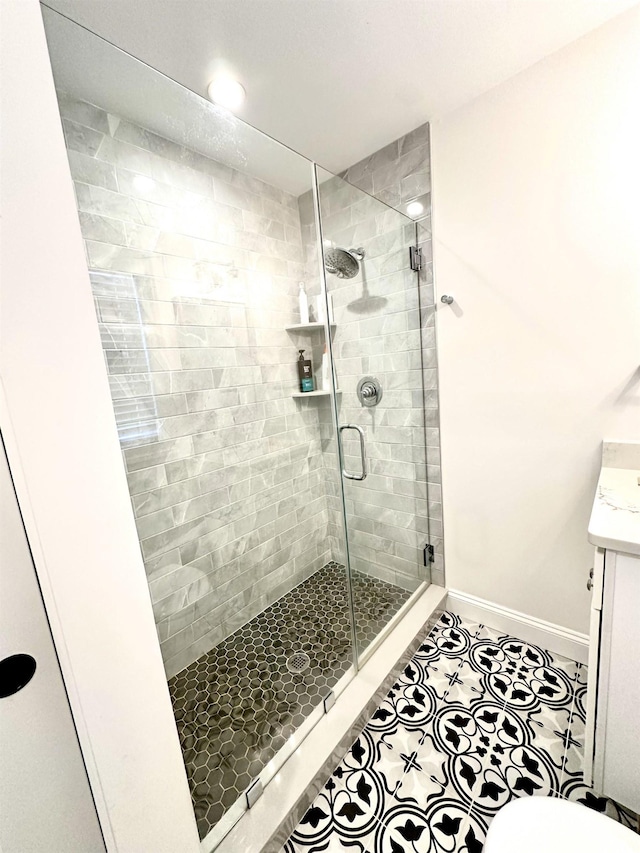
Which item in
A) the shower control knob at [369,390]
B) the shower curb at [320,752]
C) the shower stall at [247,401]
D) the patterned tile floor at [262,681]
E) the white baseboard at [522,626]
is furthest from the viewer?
the shower control knob at [369,390]

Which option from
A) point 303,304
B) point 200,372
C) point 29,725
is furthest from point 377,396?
point 29,725

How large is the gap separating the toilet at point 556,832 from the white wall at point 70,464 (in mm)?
774

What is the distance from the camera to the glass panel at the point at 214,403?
125 cm

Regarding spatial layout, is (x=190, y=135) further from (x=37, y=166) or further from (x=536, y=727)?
(x=536, y=727)

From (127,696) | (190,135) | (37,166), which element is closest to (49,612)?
(127,696)

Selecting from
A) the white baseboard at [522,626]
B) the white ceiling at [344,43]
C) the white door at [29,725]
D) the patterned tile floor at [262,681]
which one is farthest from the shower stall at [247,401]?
the white door at [29,725]

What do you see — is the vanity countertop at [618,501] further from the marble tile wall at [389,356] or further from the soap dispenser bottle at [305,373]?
the soap dispenser bottle at [305,373]

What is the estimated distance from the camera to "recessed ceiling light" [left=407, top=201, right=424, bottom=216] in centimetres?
169

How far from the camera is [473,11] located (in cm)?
111

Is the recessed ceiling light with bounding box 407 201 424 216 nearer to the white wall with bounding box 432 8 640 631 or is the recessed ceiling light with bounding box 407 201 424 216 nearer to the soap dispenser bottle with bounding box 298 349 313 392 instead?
the white wall with bounding box 432 8 640 631

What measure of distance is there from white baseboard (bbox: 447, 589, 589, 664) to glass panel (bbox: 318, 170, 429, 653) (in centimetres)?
26

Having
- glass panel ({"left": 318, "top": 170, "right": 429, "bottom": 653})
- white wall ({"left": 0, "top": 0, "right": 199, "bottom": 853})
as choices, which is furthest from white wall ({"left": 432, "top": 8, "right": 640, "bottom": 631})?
white wall ({"left": 0, "top": 0, "right": 199, "bottom": 853})

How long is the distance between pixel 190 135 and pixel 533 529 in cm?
233

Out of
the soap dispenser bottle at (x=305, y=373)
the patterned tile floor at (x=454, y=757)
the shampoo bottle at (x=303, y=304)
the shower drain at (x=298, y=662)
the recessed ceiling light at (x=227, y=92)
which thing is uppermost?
the recessed ceiling light at (x=227, y=92)
